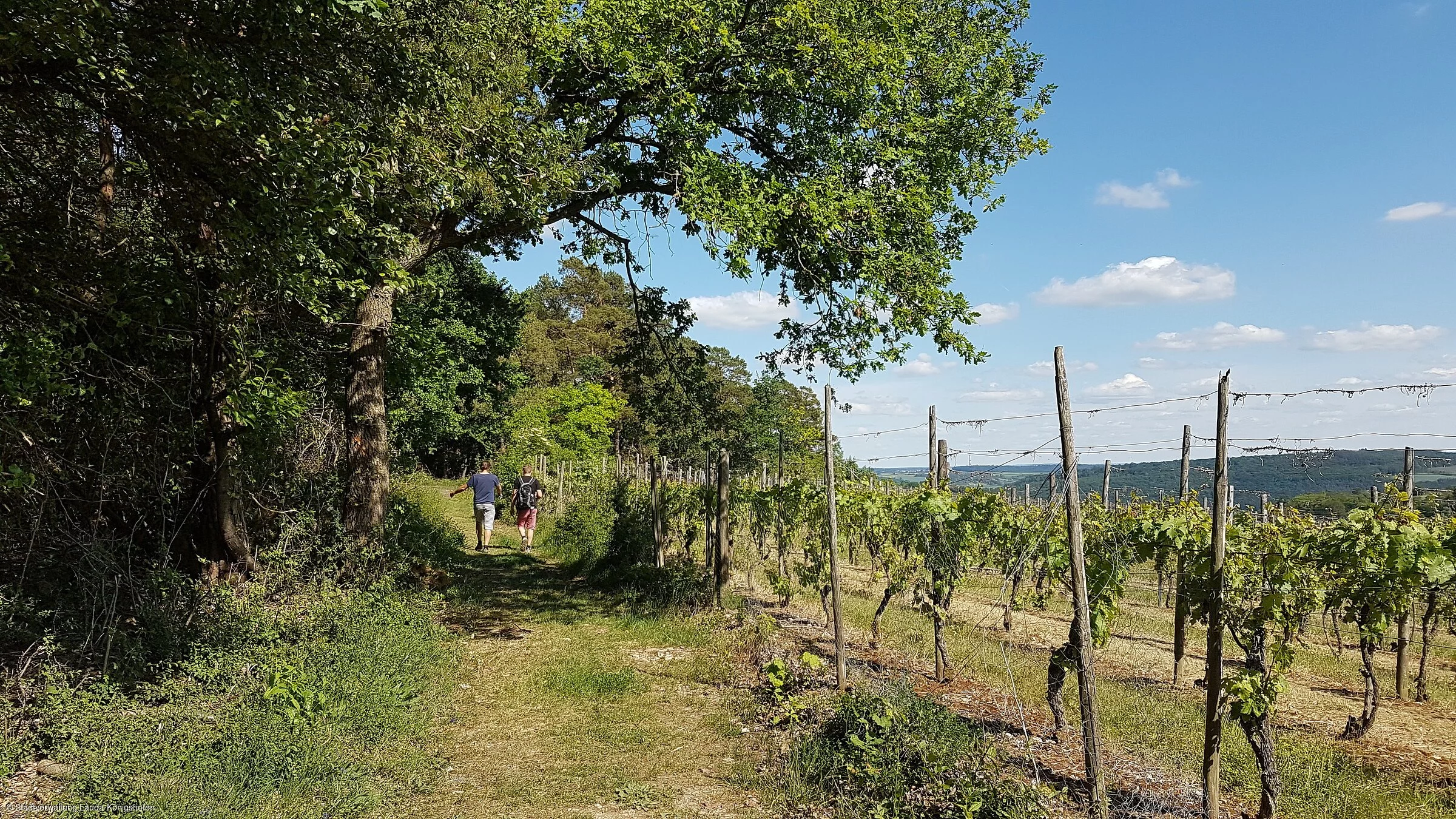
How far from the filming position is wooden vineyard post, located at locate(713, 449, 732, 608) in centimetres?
988

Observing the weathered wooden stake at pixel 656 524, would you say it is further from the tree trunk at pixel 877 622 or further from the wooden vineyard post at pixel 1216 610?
the wooden vineyard post at pixel 1216 610

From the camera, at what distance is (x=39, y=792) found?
3965mm

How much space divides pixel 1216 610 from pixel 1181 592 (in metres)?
2.00

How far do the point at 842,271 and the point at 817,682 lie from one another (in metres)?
4.14

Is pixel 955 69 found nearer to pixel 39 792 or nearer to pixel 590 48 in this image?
pixel 590 48

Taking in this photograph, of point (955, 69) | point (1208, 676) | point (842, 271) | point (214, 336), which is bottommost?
point (1208, 676)

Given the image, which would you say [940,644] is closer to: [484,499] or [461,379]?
[484,499]

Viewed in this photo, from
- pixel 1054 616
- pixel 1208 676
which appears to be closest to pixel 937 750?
pixel 1208 676

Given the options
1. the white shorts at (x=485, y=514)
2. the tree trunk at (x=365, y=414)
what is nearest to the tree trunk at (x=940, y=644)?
the tree trunk at (x=365, y=414)

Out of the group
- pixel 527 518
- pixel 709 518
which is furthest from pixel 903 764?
pixel 527 518

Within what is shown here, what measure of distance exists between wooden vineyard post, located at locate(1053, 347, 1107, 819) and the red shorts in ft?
39.6

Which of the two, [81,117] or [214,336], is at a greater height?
[81,117]

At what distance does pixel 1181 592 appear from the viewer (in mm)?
6289

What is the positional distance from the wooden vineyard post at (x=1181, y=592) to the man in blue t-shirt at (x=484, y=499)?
10284 millimetres
